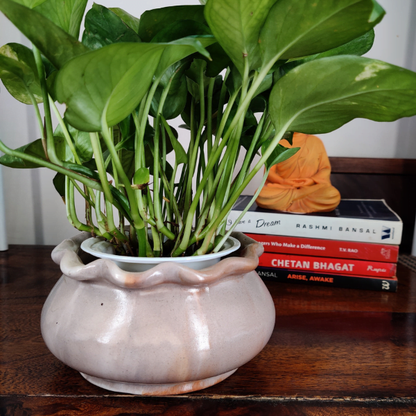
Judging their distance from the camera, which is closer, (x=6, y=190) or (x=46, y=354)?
(x=46, y=354)

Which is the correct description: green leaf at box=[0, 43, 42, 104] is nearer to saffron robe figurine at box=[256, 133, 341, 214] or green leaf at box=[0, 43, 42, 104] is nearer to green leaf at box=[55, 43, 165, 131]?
green leaf at box=[55, 43, 165, 131]

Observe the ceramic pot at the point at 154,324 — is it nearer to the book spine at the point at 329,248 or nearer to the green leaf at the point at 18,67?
the green leaf at the point at 18,67

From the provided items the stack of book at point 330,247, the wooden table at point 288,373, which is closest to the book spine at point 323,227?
the stack of book at point 330,247

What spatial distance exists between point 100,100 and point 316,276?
56cm

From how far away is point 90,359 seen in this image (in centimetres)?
29

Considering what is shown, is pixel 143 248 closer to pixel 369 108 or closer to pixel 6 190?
pixel 369 108

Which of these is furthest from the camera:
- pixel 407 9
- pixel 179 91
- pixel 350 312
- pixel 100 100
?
pixel 407 9

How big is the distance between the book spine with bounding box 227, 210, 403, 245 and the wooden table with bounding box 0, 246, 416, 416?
0.46 ft

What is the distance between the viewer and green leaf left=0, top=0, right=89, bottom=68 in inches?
8.1

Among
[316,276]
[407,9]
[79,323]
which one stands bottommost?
[316,276]

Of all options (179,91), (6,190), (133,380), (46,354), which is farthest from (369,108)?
(6,190)

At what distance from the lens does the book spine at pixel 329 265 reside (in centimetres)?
68

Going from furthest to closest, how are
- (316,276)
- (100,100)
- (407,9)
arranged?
(407,9) → (316,276) → (100,100)

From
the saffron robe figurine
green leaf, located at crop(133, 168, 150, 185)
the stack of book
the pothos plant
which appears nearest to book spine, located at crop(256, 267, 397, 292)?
the stack of book
